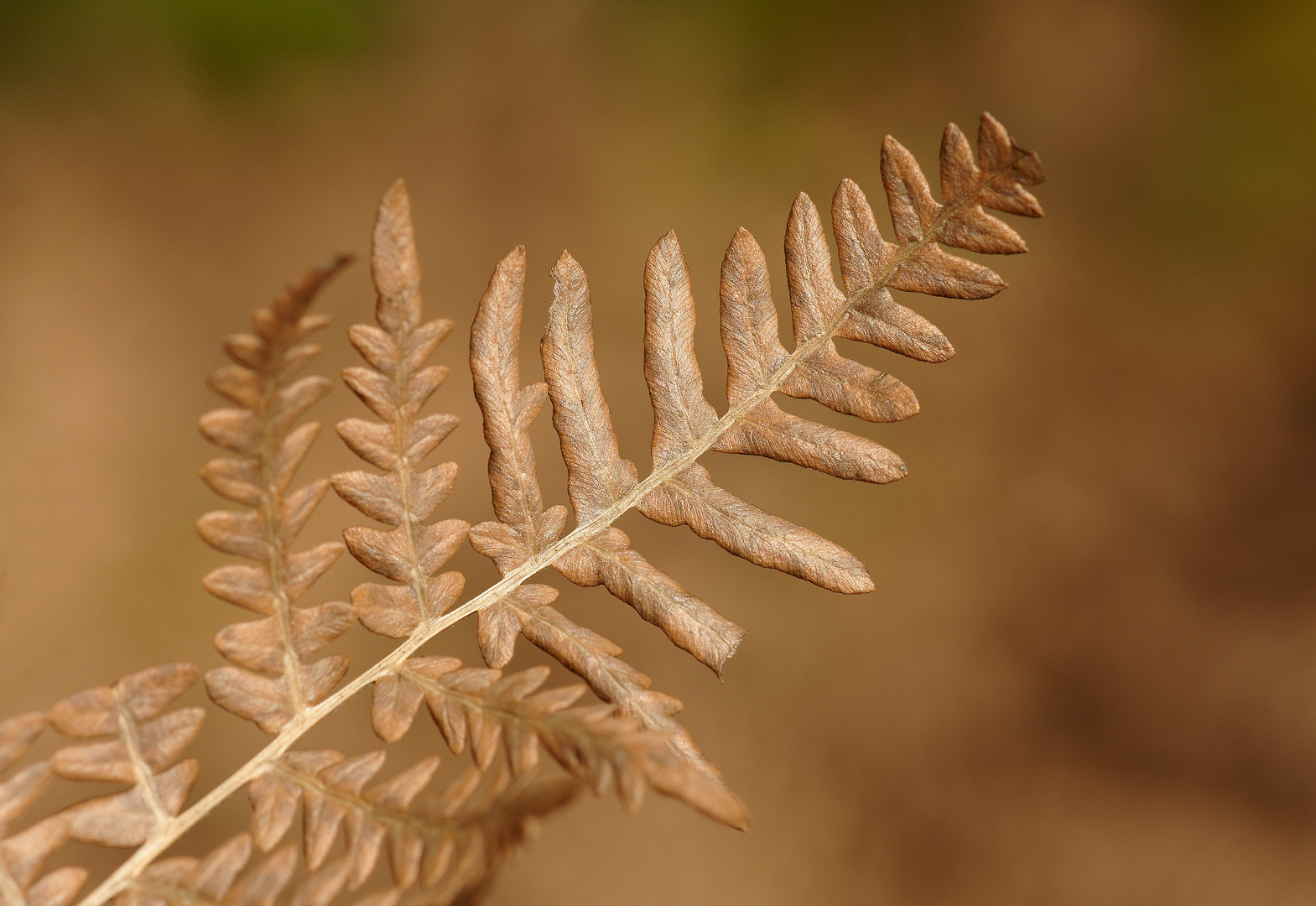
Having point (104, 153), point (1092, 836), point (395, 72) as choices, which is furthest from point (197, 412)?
point (1092, 836)

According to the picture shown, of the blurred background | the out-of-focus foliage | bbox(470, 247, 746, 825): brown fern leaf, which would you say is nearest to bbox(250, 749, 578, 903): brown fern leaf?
bbox(470, 247, 746, 825): brown fern leaf

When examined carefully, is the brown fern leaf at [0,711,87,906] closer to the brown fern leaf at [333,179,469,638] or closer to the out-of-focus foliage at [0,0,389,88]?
the brown fern leaf at [333,179,469,638]

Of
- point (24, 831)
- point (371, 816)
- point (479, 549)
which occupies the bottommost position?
point (24, 831)

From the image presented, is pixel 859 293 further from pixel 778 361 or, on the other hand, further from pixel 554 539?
pixel 554 539

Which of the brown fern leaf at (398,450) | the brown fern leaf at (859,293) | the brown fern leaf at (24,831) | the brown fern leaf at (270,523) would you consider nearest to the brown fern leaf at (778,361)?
the brown fern leaf at (859,293)

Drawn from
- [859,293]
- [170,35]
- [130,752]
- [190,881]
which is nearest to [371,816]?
[190,881]

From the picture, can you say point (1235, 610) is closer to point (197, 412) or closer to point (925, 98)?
point (925, 98)
